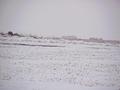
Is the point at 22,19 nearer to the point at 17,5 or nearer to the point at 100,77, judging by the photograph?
the point at 17,5

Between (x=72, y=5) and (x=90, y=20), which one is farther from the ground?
(x=72, y=5)

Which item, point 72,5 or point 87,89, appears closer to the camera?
point 87,89

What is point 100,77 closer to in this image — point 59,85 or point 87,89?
point 87,89

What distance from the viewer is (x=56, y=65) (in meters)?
2.41

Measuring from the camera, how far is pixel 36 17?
249 centimetres

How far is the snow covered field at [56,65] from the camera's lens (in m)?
2.36

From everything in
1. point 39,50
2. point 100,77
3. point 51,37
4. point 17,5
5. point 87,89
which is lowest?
point 87,89

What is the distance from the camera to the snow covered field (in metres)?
2.36

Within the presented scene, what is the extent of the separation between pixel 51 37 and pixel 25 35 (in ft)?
1.18

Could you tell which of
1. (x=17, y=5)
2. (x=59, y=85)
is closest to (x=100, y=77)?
(x=59, y=85)

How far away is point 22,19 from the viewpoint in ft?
8.13

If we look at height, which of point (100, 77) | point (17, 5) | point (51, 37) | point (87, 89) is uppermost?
point (17, 5)

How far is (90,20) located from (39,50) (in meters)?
0.85

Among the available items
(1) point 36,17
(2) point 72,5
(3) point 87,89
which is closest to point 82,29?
(2) point 72,5
